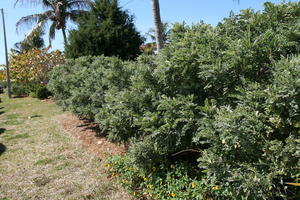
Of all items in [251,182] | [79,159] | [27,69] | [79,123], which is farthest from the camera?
[27,69]

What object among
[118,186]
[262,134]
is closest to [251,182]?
[262,134]

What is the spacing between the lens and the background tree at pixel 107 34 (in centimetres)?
1000

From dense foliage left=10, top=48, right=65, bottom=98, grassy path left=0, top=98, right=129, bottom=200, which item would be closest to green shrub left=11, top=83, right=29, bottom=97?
dense foliage left=10, top=48, right=65, bottom=98

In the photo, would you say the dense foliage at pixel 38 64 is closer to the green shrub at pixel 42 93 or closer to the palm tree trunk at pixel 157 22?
the green shrub at pixel 42 93

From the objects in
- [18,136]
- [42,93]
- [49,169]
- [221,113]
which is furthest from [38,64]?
[221,113]

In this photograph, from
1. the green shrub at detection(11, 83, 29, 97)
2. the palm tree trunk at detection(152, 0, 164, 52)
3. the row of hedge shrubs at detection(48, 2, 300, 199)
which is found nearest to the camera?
the row of hedge shrubs at detection(48, 2, 300, 199)

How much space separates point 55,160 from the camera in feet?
15.9

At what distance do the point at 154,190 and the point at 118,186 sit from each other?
64cm

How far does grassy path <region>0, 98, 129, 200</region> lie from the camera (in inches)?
141

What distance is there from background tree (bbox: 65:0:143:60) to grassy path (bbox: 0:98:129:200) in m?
4.09

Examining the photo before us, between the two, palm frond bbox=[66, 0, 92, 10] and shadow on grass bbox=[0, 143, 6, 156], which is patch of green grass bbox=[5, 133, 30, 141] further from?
palm frond bbox=[66, 0, 92, 10]

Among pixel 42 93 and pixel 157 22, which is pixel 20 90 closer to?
pixel 42 93

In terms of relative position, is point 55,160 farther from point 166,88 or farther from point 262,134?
point 262,134

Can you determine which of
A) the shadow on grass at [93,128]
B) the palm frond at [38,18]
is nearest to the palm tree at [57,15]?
the palm frond at [38,18]
